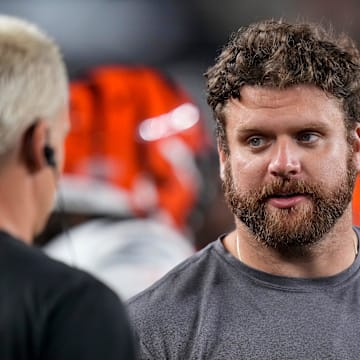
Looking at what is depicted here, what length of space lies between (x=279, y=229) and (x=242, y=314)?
0.43 ft

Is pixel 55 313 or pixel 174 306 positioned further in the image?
pixel 174 306

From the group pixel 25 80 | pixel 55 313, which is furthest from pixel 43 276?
pixel 25 80

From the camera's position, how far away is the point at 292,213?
52.2 inches

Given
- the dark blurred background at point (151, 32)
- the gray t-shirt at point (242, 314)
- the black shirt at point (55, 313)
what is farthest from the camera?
the dark blurred background at point (151, 32)

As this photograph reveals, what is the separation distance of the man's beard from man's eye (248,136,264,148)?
6 centimetres

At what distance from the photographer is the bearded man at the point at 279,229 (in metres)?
1.29

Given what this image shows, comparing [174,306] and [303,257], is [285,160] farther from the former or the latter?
[174,306]

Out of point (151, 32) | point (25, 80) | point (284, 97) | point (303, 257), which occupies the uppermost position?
point (25, 80)

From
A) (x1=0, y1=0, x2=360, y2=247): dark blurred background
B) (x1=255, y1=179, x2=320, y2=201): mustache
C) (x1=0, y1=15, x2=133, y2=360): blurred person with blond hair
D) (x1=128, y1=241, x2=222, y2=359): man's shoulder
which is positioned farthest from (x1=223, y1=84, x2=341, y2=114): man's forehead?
(x1=0, y1=0, x2=360, y2=247): dark blurred background

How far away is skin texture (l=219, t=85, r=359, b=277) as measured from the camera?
52.1 inches

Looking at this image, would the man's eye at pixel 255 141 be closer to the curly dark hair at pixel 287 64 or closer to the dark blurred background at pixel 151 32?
the curly dark hair at pixel 287 64

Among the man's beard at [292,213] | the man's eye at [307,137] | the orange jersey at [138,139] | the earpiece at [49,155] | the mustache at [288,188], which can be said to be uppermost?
the earpiece at [49,155]

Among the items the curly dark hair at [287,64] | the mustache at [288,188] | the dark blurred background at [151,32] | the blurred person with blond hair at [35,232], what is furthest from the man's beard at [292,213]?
the dark blurred background at [151,32]

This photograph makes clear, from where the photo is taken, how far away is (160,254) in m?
2.80
